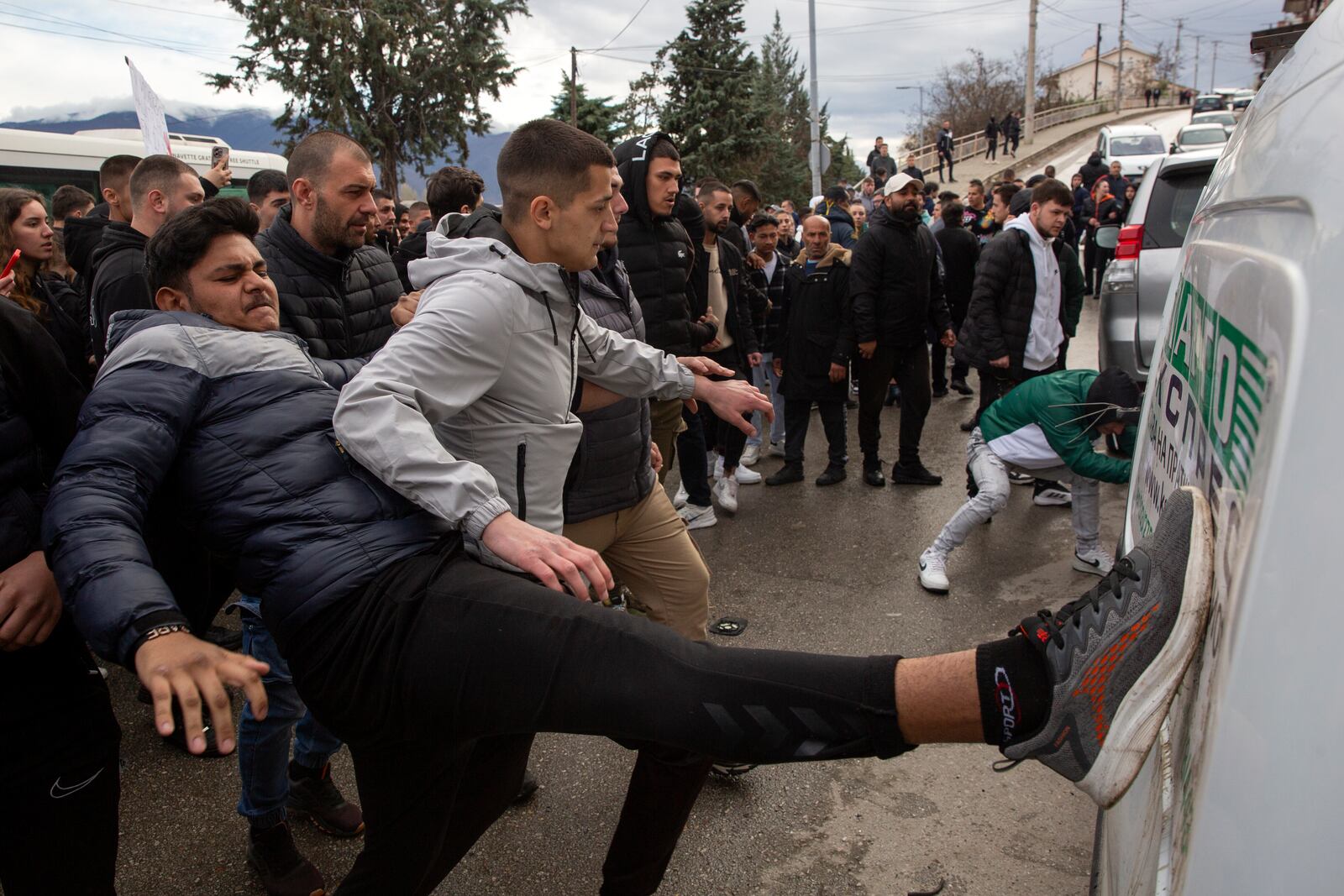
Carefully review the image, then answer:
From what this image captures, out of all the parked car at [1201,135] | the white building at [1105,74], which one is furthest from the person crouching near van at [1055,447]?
the white building at [1105,74]

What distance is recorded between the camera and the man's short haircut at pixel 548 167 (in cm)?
226

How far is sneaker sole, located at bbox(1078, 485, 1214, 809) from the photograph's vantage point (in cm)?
117

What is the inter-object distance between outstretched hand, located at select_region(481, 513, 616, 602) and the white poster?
5680 mm

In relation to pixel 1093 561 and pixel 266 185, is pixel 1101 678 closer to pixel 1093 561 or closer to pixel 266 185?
pixel 1093 561

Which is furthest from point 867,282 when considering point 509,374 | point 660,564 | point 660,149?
point 509,374

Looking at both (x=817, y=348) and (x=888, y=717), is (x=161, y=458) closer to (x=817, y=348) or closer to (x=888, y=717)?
(x=888, y=717)

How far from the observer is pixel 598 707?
63.1 inches

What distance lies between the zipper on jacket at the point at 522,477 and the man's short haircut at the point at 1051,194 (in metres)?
4.71

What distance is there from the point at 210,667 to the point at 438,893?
1.44 meters

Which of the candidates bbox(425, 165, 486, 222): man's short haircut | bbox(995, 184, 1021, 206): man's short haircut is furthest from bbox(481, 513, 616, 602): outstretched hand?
bbox(995, 184, 1021, 206): man's short haircut

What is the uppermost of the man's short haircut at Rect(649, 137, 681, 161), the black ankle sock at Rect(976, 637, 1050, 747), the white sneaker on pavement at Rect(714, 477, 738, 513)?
the man's short haircut at Rect(649, 137, 681, 161)

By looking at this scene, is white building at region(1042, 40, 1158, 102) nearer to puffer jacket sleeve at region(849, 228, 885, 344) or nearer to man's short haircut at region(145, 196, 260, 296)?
puffer jacket sleeve at region(849, 228, 885, 344)

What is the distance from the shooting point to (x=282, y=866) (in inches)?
99.0

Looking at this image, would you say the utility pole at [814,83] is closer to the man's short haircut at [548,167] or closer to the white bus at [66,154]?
the white bus at [66,154]
